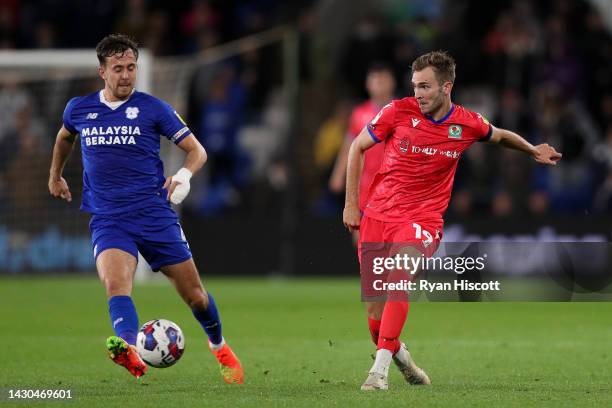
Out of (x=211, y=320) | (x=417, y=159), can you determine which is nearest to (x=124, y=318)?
(x=211, y=320)

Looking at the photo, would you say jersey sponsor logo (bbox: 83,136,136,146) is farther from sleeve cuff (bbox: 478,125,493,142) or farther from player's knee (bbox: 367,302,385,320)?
sleeve cuff (bbox: 478,125,493,142)

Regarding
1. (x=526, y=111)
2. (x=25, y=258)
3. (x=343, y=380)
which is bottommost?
(x=25, y=258)

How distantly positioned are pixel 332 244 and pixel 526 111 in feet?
10.9

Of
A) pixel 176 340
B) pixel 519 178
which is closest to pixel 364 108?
pixel 519 178

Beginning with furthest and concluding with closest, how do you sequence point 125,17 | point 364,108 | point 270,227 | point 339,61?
1. point 125,17
2. point 339,61
3. point 270,227
4. point 364,108

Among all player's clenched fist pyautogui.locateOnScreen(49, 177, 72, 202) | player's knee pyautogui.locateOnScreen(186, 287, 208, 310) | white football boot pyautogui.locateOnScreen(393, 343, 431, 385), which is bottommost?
white football boot pyautogui.locateOnScreen(393, 343, 431, 385)

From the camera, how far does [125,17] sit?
2156 cm

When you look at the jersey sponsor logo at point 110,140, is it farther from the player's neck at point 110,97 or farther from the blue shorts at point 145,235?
the blue shorts at point 145,235

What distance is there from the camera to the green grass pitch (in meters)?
7.33

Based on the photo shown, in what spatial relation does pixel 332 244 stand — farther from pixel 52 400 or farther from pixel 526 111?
pixel 52 400

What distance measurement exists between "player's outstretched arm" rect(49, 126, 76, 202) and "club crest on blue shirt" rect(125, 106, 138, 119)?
485 mm

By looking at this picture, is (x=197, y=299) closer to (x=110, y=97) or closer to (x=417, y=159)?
(x=110, y=97)

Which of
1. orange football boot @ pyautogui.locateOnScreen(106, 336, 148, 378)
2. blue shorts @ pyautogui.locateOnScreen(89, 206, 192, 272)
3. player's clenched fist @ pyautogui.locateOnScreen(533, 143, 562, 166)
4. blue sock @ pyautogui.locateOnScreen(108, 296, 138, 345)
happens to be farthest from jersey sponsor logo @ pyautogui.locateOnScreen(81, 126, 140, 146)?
player's clenched fist @ pyautogui.locateOnScreen(533, 143, 562, 166)

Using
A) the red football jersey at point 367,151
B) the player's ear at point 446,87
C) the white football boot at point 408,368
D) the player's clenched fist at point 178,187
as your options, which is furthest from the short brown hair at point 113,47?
the red football jersey at point 367,151
